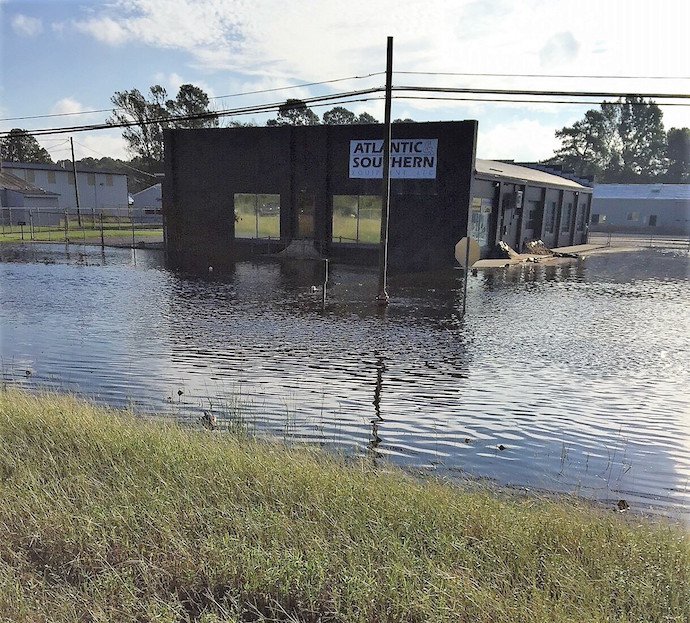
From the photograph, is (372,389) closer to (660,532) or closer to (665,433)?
(665,433)

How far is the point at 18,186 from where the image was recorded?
188 feet

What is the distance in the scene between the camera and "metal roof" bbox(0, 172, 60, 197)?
55719 mm

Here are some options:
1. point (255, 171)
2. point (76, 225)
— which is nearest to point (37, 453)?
point (255, 171)

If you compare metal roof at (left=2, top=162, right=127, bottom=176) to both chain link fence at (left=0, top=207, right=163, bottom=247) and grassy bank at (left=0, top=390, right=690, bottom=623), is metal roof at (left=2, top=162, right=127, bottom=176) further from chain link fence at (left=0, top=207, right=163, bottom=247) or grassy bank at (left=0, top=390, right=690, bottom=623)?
grassy bank at (left=0, top=390, right=690, bottom=623)

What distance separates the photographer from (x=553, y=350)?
1216cm

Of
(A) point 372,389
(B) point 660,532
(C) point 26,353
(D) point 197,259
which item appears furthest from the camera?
(D) point 197,259

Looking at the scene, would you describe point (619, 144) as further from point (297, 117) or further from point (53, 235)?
point (53, 235)

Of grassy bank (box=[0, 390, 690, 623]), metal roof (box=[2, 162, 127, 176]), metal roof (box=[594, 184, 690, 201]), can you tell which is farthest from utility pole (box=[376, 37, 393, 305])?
metal roof (box=[594, 184, 690, 201])

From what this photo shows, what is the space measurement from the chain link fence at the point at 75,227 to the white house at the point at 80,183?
3.18 metres

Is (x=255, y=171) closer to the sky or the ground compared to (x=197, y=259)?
closer to the sky

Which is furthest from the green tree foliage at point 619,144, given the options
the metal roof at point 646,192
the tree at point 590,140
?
the metal roof at point 646,192

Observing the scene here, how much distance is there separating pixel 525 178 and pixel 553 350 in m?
24.3

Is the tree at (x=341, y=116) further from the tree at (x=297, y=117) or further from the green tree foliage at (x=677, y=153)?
the green tree foliage at (x=677, y=153)

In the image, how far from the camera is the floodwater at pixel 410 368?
23.4 ft
